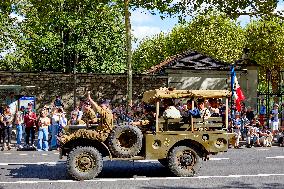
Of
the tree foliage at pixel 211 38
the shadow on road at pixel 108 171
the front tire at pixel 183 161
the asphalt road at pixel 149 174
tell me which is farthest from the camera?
the tree foliage at pixel 211 38

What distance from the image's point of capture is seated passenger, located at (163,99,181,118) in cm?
1238

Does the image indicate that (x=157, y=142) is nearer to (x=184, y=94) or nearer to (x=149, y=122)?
(x=149, y=122)

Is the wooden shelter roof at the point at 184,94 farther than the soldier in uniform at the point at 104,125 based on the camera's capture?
Yes

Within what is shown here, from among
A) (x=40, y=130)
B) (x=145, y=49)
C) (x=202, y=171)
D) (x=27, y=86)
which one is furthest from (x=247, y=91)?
(x=145, y=49)

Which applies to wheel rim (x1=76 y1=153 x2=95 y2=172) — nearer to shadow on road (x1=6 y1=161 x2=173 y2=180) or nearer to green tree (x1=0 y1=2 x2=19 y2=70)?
shadow on road (x1=6 y1=161 x2=173 y2=180)

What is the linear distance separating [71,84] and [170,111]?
16618mm

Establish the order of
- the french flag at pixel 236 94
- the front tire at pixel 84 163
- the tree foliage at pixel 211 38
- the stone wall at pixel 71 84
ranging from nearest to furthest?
the front tire at pixel 84 163 < the french flag at pixel 236 94 < the stone wall at pixel 71 84 < the tree foliage at pixel 211 38

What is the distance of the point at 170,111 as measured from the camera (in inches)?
490

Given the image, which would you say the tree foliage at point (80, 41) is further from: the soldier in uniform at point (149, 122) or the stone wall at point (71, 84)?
the soldier in uniform at point (149, 122)

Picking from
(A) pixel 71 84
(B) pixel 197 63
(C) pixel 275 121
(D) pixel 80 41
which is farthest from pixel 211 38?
(C) pixel 275 121

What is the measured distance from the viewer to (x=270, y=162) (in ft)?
49.0

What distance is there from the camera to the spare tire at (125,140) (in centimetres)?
1187

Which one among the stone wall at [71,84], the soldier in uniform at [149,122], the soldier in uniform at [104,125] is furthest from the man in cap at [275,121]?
the soldier in uniform at [104,125]

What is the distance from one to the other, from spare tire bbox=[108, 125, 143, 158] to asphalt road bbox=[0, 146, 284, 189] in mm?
679
